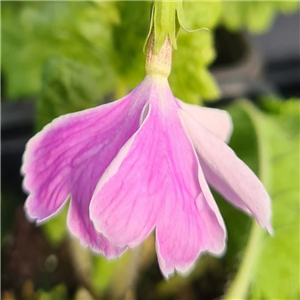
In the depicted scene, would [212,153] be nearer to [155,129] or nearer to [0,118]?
[155,129]

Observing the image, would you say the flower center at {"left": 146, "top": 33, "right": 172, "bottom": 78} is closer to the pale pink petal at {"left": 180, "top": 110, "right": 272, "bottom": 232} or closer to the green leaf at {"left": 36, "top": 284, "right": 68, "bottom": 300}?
the pale pink petal at {"left": 180, "top": 110, "right": 272, "bottom": 232}

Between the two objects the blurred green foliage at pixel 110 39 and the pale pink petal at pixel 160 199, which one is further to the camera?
the blurred green foliage at pixel 110 39

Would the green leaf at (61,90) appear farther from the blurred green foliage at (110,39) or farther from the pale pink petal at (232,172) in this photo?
the pale pink petal at (232,172)

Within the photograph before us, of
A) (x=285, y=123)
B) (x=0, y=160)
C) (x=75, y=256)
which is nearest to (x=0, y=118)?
(x=0, y=160)

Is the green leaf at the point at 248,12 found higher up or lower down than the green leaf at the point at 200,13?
lower down

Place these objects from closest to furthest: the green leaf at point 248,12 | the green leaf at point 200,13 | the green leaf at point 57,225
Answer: the green leaf at point 200,13 → the green leaf at point 57,225 → the green leaf at point 248,12

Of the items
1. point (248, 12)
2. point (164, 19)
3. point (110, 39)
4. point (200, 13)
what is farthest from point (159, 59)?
point (248, 12)

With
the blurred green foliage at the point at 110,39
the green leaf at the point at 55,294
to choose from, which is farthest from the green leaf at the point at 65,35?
the green leaf at the point at 55,294
